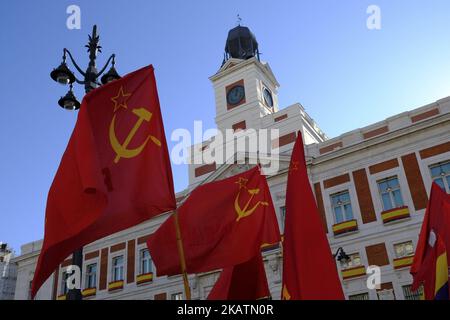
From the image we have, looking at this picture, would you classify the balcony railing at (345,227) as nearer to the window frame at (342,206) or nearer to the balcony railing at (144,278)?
the window frame at (342,206)

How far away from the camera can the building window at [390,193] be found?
23.3m

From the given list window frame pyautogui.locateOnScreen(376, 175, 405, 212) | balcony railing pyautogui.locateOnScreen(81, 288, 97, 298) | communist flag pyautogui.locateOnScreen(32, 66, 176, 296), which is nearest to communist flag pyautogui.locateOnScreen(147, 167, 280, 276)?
communist flag pyautogui.locateOnScreen(32, 66, 176, 296)

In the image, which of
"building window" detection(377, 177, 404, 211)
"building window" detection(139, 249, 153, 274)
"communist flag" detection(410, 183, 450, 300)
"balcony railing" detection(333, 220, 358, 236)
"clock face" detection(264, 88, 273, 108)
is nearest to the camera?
"communist flag" detection(410, 183, 450, 300)

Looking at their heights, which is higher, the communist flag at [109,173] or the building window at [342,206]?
the building window at [342,206]

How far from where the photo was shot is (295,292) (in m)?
7.38

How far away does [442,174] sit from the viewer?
73.8 feet

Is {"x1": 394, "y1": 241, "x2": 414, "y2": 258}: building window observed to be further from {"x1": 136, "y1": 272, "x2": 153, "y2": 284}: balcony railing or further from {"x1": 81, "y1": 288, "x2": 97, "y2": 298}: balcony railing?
{"x1": 81, "y1": 288, "x2": 97, "y2": 298}: balcony railing

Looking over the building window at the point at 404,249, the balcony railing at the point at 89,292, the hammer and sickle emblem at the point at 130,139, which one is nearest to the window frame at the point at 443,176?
the building window at the point at 404,249

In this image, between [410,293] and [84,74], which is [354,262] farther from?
[84,74]

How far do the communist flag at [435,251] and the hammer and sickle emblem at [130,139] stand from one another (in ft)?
18.8

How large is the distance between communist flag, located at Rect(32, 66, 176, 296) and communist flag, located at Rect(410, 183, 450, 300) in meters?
5.27

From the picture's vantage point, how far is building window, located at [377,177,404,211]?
23.3m
